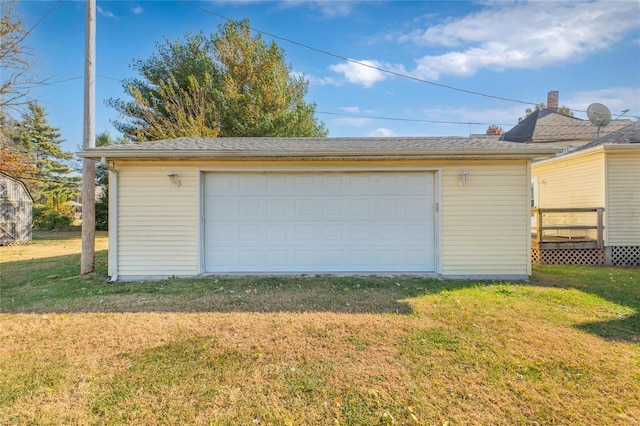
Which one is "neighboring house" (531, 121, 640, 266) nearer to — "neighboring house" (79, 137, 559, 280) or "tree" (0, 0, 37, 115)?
"neighboring house" (79, 137, 559, 280)

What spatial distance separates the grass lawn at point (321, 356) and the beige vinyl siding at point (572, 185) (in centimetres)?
416

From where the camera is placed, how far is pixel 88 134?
663 centimetres

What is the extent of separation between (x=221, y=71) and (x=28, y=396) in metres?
16.9

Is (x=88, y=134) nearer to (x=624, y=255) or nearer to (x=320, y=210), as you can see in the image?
(x=320, y=210)

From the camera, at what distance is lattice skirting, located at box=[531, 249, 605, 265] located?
25.8 ft

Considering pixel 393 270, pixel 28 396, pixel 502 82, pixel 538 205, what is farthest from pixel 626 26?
pixel 28 396

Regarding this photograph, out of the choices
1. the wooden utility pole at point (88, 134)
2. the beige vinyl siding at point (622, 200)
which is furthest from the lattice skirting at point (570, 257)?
the wooden utility pole at point (88, 134)

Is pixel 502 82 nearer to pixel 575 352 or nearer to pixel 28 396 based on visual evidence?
pixel 575 352

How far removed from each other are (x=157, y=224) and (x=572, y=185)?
1123cm

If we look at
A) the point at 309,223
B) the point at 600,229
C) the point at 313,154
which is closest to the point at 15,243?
the point at 309,223

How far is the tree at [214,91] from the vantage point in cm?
1486

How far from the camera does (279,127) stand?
49.8 feet

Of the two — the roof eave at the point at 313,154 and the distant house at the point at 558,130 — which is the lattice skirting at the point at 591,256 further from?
the distant house at the point at 558,130

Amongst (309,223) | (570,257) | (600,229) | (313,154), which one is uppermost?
(313,154)
